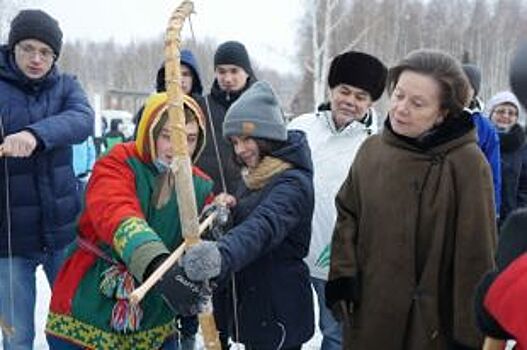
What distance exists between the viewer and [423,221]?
86.7 inches

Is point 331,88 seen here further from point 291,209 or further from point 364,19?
point 364,19

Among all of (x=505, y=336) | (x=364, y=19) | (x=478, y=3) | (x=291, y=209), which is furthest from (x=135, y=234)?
(x=478, y=3)

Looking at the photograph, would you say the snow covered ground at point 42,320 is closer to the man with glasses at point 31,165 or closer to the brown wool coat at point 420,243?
the man with glasses at point 31,165

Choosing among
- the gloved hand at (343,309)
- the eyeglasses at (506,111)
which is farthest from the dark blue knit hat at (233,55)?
the eyeglasses at (506,111)

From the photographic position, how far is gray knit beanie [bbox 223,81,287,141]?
2498mm

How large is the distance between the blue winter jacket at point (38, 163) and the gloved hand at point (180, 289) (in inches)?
42.7

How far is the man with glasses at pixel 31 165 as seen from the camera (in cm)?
289

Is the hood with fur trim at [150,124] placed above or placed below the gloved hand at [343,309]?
above

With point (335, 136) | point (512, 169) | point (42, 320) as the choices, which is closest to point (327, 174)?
point (335, 136)

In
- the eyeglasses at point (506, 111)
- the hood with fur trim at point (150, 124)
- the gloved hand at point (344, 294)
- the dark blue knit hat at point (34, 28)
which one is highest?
the dark blue knit hat at point (34, 28)

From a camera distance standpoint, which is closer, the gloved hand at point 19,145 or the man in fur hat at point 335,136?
the gloved hand at point 19,145

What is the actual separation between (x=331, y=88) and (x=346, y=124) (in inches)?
7.3

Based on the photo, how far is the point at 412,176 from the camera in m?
2.21

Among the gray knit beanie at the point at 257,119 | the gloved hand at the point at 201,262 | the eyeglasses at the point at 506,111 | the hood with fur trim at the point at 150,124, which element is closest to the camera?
the gloved hand at the point at 201,262
